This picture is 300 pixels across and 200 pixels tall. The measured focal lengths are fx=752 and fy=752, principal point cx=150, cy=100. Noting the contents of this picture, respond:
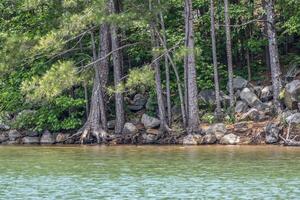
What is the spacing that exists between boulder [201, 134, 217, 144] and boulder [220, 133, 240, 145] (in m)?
0.34

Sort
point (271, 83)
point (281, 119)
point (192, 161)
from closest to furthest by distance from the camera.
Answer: point (192, 161) < point (281, 119) < point (271, 83)

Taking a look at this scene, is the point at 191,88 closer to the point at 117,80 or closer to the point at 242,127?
the point at 242,127

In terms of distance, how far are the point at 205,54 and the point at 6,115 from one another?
10208 mm

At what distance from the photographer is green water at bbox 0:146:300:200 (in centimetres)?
1784

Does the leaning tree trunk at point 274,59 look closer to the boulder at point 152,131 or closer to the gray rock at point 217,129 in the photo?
the gray rock at point 217,129

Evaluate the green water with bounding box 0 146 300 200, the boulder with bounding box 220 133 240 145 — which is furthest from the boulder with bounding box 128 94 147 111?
the boulder with bounding box 220 133 240 145

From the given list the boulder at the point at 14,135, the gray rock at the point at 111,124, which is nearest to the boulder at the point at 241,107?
the gray rock at the point at 111,124

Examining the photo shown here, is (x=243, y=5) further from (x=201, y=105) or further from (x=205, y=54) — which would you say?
(x=201, y=105)

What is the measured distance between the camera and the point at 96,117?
33938mm

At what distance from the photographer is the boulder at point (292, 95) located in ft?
104

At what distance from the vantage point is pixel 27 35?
114ft

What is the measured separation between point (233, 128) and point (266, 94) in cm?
320

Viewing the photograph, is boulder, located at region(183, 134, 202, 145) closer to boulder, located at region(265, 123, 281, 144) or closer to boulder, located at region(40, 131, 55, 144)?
boulder, located at region(265, 123, 281, 144)

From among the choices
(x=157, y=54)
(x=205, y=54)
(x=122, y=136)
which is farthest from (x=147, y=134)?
(x=205, y=54)
